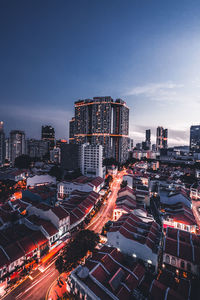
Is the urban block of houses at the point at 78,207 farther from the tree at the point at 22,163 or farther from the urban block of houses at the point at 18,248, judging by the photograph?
the tree at the point at 22,163

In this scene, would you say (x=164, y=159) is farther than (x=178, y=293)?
Yes

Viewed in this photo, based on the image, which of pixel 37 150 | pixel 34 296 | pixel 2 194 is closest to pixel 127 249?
pixel 34 296

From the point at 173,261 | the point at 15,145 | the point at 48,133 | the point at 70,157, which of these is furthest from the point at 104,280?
the point at 48,133

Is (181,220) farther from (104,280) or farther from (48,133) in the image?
(48,133)

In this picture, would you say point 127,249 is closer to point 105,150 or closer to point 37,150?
point 105,150

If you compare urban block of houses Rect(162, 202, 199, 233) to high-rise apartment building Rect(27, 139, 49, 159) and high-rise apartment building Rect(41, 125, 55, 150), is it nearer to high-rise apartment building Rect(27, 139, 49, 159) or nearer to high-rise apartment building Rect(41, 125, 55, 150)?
high-rise apartment building Rect(27, 139, 49, 159)

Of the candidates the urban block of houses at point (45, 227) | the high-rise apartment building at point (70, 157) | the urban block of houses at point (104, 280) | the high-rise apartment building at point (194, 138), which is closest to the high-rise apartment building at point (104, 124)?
the high-rise apartment building at point (70, 157)
